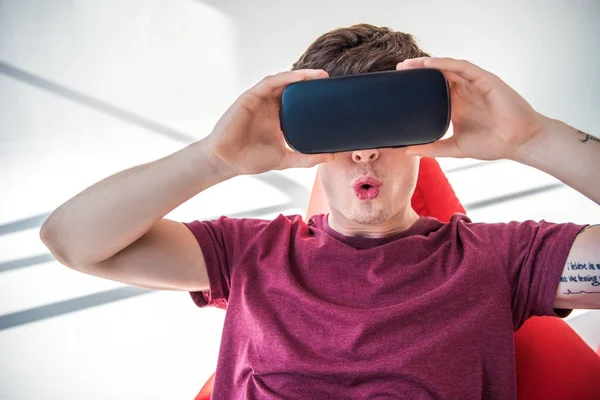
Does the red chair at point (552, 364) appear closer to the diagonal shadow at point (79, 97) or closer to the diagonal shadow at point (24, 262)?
the diagonal shadow at point (24, 262)

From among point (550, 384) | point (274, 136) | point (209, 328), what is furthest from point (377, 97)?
point (209, 328)

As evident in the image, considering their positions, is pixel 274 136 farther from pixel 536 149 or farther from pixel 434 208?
pixel 434 208

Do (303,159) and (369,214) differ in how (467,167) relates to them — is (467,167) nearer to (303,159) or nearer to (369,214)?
(369,214)

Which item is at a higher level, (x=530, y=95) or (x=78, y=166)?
(x=530, y=95)

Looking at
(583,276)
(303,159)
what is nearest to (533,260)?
(583,276)

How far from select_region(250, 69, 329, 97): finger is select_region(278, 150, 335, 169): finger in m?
0.14

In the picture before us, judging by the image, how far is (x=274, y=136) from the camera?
1102mm

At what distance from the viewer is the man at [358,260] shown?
1.02m

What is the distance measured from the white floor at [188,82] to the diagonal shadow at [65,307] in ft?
0.32

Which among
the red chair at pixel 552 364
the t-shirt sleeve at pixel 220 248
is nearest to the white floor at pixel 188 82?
the red chair at pixel 552 364

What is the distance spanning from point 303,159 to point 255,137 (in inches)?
3.7

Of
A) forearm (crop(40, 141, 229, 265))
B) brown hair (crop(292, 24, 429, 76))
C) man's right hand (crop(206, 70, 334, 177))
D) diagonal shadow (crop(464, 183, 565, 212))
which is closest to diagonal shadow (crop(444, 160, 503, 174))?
diagonal shadow (crop(464, 183, 565, 212))

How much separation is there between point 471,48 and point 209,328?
176cm

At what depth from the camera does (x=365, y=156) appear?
3.67 ft
